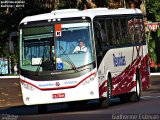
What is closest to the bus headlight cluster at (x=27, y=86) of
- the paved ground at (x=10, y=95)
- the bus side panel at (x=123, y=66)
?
the bus side panel at (x=123, y=66)

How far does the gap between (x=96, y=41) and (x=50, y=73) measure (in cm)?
160

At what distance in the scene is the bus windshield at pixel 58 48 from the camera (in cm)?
2070

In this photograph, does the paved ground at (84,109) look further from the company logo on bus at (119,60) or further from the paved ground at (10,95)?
the company logo on bus at (119,60)

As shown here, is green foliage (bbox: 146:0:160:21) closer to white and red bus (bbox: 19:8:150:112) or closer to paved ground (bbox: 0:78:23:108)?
paved ground (bbox: 0:78:23:108)

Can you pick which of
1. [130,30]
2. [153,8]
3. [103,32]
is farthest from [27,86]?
[153,8]

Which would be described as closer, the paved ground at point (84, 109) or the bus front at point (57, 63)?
the paved ground at point (84, 109)

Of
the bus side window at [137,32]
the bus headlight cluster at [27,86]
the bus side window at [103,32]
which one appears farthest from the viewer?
the bus side window at [137,32]

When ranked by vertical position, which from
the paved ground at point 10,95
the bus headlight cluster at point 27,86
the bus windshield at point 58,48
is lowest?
the paved ground at point 10,95

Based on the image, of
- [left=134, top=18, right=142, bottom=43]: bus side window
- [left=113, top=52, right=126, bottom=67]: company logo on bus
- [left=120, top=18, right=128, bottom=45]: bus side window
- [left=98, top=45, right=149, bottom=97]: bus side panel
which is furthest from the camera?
[left=134, top=18, right=142, bottom=43]: bus side window

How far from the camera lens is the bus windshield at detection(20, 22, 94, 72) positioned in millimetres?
20703

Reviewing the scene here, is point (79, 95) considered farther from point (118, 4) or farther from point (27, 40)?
point (118, 4)

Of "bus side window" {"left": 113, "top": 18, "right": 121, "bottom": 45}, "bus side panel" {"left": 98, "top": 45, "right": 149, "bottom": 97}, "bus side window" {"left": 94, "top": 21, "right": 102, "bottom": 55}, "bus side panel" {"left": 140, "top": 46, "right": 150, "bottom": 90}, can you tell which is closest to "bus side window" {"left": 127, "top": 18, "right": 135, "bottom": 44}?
"bus side panel" {"left": 98, "top": 45, "right": 149, "bottom": 97}

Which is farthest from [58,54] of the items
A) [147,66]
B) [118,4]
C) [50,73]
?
[118,4]

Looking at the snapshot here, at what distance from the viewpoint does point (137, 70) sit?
25.0 metres
